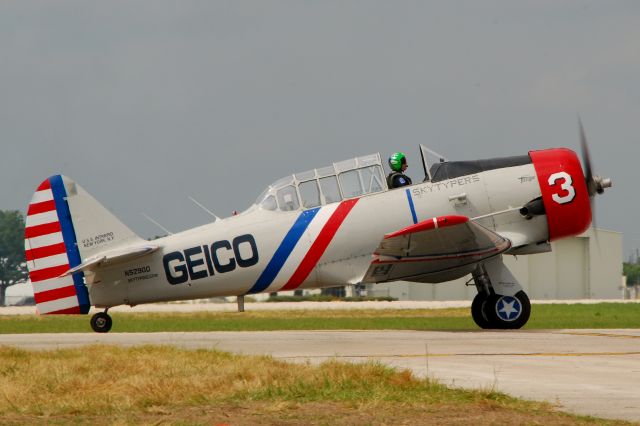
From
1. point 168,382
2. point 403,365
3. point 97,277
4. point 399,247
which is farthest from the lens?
point 97,277

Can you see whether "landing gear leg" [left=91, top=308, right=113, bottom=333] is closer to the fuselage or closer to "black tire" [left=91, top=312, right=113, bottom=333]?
"black tire" [left=91, top=312, right=113, bottom=333]

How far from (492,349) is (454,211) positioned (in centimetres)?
487

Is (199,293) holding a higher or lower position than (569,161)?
lower

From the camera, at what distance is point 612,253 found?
75.3 m

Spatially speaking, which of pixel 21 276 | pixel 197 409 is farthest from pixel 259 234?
pixel 21 276

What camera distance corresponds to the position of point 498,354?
1425 cm

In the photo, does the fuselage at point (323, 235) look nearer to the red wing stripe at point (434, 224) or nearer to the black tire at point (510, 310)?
the black tire at point (510, 310)

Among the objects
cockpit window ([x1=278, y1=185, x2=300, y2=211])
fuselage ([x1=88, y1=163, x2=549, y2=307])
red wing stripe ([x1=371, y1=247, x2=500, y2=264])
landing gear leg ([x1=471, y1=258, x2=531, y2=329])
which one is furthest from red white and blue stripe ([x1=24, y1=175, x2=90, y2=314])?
landing gear leg ([x1=471, y1=258, x2=531, y2=329])

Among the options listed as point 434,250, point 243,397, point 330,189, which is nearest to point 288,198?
point 330,189

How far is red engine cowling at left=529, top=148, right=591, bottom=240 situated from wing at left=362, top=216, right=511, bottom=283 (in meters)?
1.10

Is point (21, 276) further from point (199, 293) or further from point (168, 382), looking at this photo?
point (168, 382)

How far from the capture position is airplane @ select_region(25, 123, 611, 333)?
63.8 ft

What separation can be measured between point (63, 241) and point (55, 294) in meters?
1.03

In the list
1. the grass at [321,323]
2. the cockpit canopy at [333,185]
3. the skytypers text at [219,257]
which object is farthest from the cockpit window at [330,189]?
the grass at [321,323]
